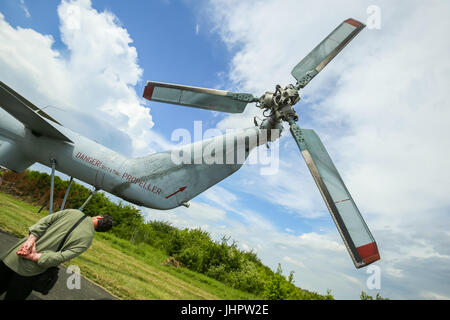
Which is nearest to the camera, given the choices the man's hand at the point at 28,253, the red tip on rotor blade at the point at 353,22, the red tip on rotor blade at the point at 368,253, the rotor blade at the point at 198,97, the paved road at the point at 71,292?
the man's hand at the point at 28,253

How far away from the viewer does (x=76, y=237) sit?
324 centimetres

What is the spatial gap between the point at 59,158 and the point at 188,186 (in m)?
3.21

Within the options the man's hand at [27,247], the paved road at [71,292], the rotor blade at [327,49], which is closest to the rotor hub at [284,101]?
the rotor blade at [327,49]

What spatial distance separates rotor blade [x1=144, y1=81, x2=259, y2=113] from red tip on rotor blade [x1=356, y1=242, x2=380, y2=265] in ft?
12.8

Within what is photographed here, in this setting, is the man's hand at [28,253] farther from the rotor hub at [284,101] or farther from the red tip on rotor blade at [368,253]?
the rotor hub at [284,101]

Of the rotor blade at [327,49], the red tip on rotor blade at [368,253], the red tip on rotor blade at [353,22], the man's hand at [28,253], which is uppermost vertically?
the red tip on rotor blade at [353,22]

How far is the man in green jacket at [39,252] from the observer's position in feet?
9.85

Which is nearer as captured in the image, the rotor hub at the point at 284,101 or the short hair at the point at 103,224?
the short hair at the point at 103,224

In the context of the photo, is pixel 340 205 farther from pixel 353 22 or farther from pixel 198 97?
pixel 353 22

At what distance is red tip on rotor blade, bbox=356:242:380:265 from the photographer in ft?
12.5

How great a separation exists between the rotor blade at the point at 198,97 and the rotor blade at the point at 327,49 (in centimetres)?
134

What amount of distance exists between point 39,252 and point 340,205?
4568 millimetres

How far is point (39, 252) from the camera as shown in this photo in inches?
122

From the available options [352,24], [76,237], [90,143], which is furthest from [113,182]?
[352,24]
